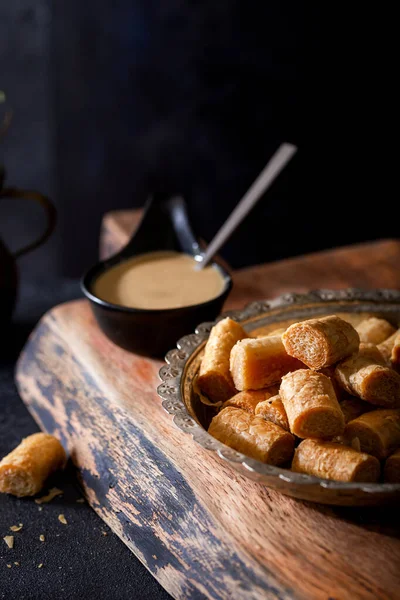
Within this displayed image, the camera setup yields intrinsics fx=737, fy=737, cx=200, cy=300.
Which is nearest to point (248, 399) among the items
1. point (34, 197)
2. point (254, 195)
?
point (254, 195)

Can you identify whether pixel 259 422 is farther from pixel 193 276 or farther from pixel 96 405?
pixel 193 276

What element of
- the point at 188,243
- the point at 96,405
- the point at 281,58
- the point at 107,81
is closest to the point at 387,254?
the point at 188,243

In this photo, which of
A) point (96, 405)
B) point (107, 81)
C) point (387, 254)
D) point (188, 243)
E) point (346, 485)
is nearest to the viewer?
point (346, 485)

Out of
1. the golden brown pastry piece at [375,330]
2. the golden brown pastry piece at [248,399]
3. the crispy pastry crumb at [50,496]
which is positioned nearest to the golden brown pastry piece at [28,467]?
the crispy pastry crumb at [50,496]

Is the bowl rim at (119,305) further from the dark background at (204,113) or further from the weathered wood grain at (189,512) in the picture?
the dark background at (204,113)

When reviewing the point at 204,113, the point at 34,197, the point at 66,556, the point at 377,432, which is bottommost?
the point at 66,556

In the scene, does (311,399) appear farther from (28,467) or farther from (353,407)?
(28,467)
